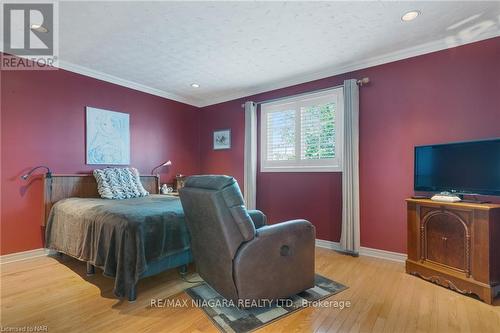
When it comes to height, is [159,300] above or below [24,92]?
below

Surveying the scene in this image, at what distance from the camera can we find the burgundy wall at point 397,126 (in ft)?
8.45

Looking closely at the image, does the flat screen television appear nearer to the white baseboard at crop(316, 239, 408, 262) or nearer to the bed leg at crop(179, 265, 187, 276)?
the white baseboard at crop(316, 239, 408, 262)

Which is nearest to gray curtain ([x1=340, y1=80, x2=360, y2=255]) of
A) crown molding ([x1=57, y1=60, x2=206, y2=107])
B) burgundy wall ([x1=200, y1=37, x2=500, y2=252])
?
burgundy wall ([x1=200, y1=37, x2=500, y2=252])

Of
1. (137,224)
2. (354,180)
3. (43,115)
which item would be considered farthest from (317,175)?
(43,115)

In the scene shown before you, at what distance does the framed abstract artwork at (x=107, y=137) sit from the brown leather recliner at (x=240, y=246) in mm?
2363

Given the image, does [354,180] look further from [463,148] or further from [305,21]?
[305,21]

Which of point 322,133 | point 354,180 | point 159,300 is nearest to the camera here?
point 159,300

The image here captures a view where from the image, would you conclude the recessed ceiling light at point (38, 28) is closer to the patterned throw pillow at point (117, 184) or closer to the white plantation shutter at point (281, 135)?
the patterned throw pillow at point (117, 184)

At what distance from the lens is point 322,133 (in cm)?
366

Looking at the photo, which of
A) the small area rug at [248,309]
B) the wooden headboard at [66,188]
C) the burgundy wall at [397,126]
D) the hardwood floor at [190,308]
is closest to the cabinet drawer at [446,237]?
the hardwood floor at [190,308]

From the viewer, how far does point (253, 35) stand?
264cm

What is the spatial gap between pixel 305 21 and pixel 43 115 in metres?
3.27

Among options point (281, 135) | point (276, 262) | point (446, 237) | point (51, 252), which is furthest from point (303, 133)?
point (51, 252)

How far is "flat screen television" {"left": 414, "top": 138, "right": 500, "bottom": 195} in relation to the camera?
7.27ft
